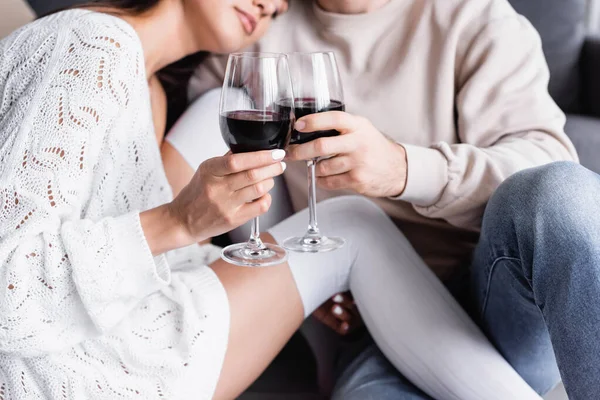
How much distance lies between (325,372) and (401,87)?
2.49 ft

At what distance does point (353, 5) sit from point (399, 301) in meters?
0.70

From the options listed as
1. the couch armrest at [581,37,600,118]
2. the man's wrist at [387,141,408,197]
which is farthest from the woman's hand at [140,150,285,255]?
the couch armrest at [581,37,600,118]

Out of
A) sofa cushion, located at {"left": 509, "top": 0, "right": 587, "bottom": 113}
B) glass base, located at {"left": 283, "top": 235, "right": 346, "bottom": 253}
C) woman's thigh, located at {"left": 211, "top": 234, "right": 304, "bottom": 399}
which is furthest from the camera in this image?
sofa cushion, located at {"left": 509, "top": 0, "right": 587, "bottom": 113}

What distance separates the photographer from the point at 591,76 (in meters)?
2.24

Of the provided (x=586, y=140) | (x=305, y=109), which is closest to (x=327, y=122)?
(x=305, y=109)

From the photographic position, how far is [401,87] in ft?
5.39

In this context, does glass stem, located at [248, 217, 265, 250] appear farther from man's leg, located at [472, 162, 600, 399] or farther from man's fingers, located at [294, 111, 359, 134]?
man's leg, located at [472, 162, 600, 399]

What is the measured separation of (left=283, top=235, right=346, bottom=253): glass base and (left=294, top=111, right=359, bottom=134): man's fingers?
0.71 ft

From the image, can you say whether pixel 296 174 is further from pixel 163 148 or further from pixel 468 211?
pixel 468 211

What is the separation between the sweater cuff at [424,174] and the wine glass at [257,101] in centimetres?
38

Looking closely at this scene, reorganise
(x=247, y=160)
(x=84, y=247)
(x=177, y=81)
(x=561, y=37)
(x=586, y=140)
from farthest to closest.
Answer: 1. (x=561, y=37)
2. (x=586, y=140)
3. (x=177, y=81)
4. (x=84, y=247)
5. (x=247, y=160)

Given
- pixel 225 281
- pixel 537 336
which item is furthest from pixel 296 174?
pixel 537 336

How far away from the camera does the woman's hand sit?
3.33 feet

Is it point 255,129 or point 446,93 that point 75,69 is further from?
point 446,93
